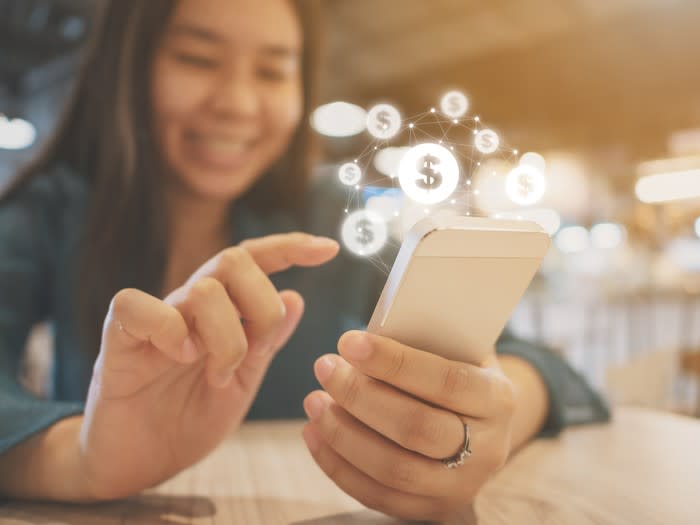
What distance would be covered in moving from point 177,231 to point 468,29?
371 centimetres

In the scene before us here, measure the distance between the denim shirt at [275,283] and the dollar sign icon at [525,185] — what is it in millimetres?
246

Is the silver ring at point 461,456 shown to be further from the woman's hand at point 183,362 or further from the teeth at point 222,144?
the teeth at point 222,144

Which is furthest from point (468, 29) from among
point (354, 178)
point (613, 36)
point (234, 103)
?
point (354, 178)

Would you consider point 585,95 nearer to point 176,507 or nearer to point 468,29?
point 468,29

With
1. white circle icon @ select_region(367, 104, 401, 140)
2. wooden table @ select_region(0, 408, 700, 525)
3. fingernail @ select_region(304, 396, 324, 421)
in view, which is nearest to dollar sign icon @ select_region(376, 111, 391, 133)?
white circle icon @ select_region(367, 104, 401, 140)

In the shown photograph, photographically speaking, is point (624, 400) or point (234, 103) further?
point (624, 400)

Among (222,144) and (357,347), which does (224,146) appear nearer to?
(222,144)

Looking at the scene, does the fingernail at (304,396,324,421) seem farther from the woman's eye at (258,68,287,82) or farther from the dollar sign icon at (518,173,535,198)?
the woman's eye at (258,68,287,82)

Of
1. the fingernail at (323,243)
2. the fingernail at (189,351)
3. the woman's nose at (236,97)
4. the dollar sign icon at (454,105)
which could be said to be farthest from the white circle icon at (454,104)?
the woman's nose at (236,97)

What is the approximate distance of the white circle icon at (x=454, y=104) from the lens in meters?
0.38

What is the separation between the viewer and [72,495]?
17.9 inches

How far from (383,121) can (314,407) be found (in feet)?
0.75

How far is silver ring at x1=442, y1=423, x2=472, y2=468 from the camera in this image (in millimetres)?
394

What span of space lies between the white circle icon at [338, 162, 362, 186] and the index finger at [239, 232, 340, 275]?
8 centimetres
